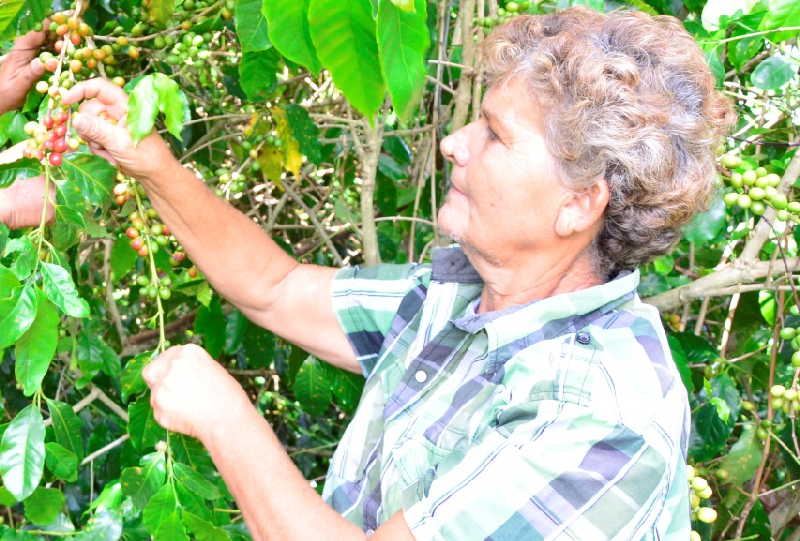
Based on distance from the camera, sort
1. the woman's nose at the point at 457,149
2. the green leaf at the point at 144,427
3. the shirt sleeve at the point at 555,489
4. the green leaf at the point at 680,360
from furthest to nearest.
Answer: the green leaf at the point at 680,360 → the green leaf at the point at 144,427 → the woman's nose at the point at 457,149 → the shirt sleeve at the point at 555,489

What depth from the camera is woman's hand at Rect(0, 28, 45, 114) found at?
69.0 inches

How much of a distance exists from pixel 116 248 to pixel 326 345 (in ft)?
1.63

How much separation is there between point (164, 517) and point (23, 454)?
0.23m

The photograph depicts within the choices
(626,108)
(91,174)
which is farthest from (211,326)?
(626,108)

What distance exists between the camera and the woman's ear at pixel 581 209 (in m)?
1.48

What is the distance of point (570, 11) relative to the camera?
1580 millimetres

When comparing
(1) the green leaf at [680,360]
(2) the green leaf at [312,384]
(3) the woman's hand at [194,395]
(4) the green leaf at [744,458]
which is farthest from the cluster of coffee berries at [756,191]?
(3) the woman's hand at [194,395]

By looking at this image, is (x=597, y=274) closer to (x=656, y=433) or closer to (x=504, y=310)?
(x=504, y=310)

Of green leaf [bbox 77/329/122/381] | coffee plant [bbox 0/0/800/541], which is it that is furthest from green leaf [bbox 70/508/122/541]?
Result: green leaf [bbox 77/329/122/381]

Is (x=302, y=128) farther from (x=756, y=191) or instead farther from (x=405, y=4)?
(x=405, y=4)

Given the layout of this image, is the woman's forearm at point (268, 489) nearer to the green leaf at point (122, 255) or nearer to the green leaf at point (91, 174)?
the green leaf at point (91, 174)

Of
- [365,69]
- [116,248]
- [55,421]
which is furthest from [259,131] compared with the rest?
[365,69]

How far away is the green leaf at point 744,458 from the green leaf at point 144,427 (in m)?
1.41

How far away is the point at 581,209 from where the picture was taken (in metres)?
1.50
